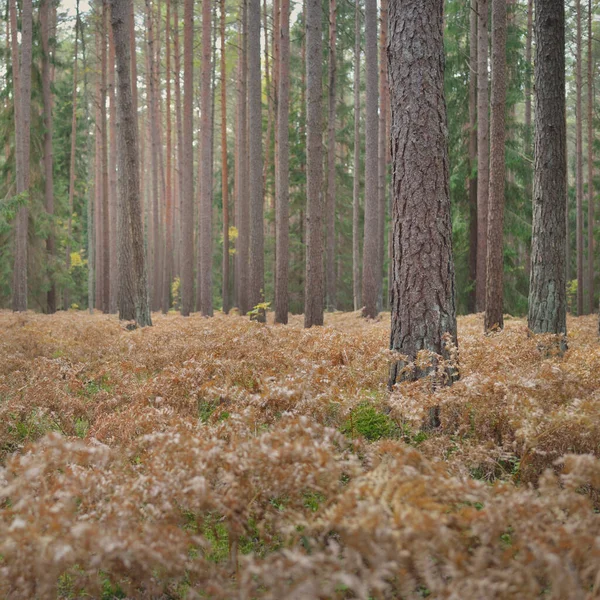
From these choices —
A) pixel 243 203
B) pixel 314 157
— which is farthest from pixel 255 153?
pixel 243 203

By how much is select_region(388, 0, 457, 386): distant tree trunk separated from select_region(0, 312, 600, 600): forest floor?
1.70 ft

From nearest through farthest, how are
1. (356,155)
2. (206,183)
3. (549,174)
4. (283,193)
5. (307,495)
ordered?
1. (307,495)
2. (549,174)
3. (283,193)
4. (206,183)
5. (356,155)

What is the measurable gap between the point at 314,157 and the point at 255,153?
8.55 ft

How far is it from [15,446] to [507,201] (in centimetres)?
1621

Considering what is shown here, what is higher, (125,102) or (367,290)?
(125,102)

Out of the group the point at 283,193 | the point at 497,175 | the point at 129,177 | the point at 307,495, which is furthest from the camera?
the point at 283,193

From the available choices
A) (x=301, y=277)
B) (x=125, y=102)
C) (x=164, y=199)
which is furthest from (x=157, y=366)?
(x=164, y=199)

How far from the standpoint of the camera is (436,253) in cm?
455

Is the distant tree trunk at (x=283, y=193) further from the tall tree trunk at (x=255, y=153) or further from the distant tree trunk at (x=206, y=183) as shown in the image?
the distant tree trunk at (x=206, y=183)

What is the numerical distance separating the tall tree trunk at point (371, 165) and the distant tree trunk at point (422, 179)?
38.5 feet

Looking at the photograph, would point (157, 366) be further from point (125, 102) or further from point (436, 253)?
point (125, 102)

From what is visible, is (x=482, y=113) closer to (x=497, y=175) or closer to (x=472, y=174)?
(x=472, y=174)

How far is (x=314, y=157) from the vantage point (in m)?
A: 12.8

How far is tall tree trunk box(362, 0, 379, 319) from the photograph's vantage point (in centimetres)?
1580
